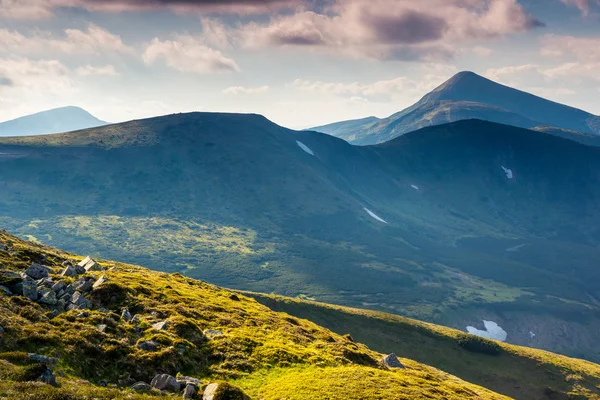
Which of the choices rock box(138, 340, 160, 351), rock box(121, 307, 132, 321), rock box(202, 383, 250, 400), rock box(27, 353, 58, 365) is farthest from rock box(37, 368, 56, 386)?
rock box(121, 307, 132, 321)

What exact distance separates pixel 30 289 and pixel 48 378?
1744 centimetres

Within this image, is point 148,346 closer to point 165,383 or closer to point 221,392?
point 165,383

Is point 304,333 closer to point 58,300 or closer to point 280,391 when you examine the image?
point 280,391

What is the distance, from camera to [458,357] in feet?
444

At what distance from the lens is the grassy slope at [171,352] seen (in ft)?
103

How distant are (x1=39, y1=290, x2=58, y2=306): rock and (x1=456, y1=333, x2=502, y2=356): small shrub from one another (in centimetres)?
13819

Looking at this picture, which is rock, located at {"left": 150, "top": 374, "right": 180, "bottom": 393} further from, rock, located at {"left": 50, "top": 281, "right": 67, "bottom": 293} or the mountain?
rock, located at {"left": 50, "top": 281, "right": 67, "bottom": 293}

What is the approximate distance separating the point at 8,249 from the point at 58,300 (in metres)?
18.9

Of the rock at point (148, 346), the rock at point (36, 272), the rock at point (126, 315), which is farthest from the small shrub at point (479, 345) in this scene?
the rock at point (36, 272)

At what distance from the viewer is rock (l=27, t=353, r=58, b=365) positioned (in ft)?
94.8

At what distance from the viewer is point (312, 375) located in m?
40.8

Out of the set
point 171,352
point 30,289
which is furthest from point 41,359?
point 30,289

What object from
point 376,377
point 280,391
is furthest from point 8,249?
point 376,377

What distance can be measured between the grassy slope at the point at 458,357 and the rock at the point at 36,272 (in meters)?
97.5
